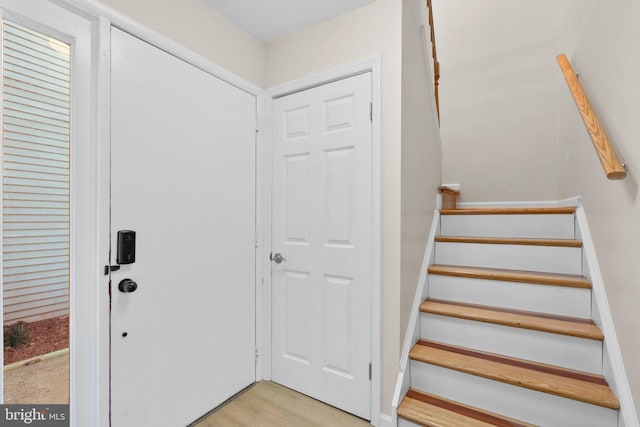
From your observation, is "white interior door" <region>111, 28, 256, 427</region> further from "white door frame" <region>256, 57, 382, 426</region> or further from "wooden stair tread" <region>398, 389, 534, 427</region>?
"wooden stair tread" <region>398, 389, 534, 427</region>

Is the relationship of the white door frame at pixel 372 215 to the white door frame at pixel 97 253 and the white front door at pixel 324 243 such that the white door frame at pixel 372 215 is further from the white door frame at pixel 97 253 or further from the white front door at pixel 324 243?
the white door frame at pixel 97 253

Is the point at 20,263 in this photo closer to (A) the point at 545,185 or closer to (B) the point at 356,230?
(B) the point at 356,230

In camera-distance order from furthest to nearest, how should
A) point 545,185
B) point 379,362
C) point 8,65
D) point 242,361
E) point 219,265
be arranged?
point 545,185 → point 242,361 → point 219,265 → point 379,362 → point 8,65

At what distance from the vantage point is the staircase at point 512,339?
1.36 meters

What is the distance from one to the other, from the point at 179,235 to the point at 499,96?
329cm

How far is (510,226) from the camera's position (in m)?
2.19

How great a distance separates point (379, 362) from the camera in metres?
1.71

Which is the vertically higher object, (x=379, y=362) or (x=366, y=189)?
(x=366, y=189)

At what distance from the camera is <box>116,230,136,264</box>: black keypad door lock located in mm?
1363

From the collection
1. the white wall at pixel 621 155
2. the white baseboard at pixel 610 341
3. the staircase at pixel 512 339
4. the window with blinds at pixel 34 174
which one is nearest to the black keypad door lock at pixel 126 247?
the window with blinds at pixel 34 174

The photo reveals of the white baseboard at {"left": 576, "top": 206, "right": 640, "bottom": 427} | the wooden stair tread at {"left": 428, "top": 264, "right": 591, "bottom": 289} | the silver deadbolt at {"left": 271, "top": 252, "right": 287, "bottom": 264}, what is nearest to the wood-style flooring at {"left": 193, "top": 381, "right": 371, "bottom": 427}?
the silver deadbolt at {"left": 271, "top": 252, "right": 287, "bottom": 264}

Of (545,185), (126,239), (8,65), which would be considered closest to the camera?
(8,65)

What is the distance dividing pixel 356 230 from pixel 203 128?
1.10 metres

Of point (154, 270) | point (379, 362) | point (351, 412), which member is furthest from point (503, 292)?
point (154, 270)
